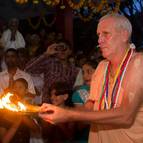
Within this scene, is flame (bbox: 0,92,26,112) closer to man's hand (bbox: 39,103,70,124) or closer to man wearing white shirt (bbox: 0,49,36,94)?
man's hand (bbox: 39,103,70,124)

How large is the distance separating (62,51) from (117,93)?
475cm

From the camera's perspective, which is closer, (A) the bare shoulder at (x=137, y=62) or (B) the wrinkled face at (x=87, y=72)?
(A) the bare shoulder at (x=137, y=62)

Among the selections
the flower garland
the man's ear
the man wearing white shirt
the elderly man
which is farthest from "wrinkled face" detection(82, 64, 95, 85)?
the flower garland

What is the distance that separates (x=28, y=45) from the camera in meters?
11.0

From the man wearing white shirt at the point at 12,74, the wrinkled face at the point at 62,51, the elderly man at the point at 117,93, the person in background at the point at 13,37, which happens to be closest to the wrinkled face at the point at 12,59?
the man wearing white shirt at the point at 12,74

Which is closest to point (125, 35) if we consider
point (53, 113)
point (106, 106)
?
point (106, 106)

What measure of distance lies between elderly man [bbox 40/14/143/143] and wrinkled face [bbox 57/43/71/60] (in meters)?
4.34

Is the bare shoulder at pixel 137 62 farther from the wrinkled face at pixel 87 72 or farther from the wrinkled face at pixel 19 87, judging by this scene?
the wrinkled face at pixel 87 72

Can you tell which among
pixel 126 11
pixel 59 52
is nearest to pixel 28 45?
pixel 59 52

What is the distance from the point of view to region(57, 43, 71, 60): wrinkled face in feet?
27.9

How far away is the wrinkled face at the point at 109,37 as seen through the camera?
3.93 m

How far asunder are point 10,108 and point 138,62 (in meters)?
0.96

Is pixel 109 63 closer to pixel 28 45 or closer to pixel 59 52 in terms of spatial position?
pixel 59 52

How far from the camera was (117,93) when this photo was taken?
3963mm
